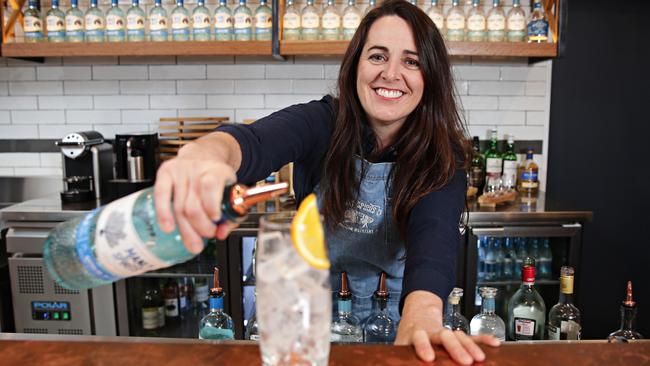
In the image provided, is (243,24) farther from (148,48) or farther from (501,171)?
(501,171)

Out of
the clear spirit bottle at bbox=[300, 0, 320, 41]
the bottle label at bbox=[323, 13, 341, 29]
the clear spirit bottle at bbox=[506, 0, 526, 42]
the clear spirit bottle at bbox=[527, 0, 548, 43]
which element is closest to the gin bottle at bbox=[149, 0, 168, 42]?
the clear spirit bottle at bbox=[300, 0, 320, 41]

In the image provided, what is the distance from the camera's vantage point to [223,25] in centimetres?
338

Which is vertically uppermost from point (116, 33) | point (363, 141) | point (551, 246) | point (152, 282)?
point (116, 33)

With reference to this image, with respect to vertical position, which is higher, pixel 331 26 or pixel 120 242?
pixel 331 26

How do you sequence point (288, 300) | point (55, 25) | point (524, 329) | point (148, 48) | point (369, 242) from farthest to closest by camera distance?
point (55, 25) → point (148, 48) → point (369, 242) → point (524, 329) → point (288, 300)

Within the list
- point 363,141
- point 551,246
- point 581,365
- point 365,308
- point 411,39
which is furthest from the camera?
point 551,246

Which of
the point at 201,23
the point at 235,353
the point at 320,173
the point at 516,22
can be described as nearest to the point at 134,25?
the point at 201,23

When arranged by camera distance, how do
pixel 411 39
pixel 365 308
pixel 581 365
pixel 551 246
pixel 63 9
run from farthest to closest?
pixel 63 9, pixel 551 246, pixel 365 308, pixel 411 39, pixel 581 365

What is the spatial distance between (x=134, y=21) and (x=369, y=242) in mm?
2235

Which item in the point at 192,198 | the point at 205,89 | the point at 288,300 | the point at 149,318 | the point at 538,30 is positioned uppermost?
the point at 538,30

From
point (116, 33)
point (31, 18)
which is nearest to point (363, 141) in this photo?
point (116, 33)

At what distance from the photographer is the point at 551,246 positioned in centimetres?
332

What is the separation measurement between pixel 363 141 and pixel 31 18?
8.51 feet

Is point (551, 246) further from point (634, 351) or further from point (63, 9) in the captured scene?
point (63, 9)
